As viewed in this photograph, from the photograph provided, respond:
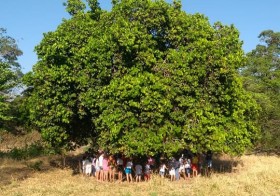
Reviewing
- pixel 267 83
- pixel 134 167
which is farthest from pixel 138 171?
pixel 267 83

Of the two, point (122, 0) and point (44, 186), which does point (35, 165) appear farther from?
point (122, 0)

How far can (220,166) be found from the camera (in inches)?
949

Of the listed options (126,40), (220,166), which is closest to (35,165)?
(126,40)

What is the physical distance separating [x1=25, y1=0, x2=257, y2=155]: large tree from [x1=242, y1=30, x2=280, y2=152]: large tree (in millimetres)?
12696

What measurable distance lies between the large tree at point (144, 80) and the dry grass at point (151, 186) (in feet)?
5.19

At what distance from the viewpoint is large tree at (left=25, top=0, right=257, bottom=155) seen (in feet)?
56.3

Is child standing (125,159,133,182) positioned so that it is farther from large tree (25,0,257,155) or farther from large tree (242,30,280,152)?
large tree (242,30,280,152)

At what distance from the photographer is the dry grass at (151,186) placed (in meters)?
16.0

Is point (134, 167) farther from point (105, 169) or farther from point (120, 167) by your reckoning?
point (105, 169)

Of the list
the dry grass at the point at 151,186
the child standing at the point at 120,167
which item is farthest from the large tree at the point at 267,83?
the child standing at the point at 120,167

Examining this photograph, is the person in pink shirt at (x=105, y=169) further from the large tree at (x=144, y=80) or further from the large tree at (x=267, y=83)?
the large tree at (x=267, y=83)

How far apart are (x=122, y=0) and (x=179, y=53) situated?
12.5ft

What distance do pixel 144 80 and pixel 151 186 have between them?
4.71 m

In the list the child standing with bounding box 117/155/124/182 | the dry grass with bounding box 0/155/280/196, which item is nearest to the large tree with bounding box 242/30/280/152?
the dry grass with bounding box 0/155/280/196
